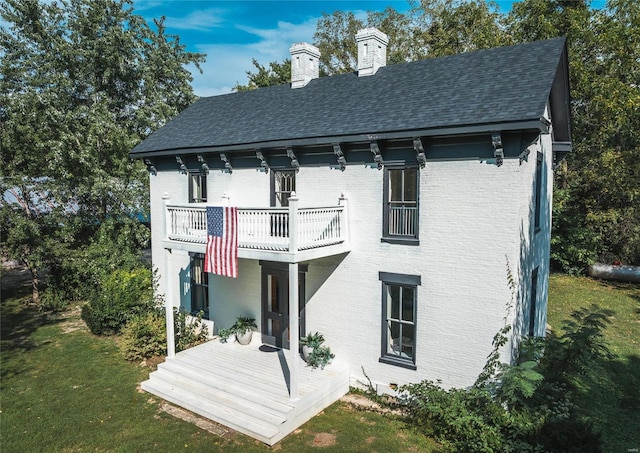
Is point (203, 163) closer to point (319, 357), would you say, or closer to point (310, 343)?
point (310, 343)

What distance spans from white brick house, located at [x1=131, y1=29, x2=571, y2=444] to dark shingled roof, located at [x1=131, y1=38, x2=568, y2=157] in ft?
0.19

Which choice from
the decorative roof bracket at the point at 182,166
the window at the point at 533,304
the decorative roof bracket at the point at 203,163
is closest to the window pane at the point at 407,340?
the window at the point at 533,304

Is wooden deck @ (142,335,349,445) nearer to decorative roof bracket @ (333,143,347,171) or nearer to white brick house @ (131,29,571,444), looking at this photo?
white brick house @ (131,29,571,444)

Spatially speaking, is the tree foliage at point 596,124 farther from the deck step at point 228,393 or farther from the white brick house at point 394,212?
the deck step at point 228,393

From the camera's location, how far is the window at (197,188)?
14328mm

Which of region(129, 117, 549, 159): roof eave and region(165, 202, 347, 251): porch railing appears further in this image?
region(165, 202, 347, 251): porch railing

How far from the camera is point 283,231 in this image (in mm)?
10086

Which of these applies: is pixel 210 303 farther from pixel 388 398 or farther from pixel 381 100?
pixel 381 100

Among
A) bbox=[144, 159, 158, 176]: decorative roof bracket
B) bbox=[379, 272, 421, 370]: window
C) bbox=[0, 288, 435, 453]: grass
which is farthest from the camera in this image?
bbox=[144, 159, 158, 176]: decorative roof bracket

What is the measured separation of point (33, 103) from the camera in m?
16.9

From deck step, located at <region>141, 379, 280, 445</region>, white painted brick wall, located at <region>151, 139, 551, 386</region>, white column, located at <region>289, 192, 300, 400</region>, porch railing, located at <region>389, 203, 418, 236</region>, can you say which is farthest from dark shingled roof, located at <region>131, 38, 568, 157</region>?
deck step, located at <region>141, 379, 280, 445</region>

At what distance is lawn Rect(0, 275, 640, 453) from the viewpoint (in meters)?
8.71

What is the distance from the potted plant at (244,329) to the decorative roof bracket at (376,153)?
612cm

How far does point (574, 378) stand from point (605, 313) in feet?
23.2
